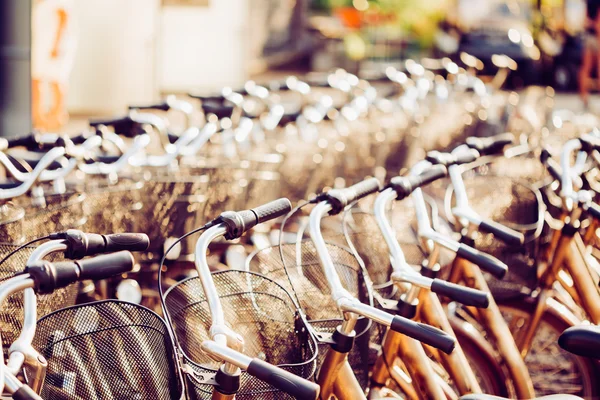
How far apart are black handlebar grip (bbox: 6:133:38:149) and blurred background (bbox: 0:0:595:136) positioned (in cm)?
274

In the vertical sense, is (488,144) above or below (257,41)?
above

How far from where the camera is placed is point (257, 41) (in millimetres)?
24391

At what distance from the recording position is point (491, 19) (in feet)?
63.9

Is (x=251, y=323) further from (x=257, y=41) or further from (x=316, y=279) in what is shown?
(x=257, y=41)

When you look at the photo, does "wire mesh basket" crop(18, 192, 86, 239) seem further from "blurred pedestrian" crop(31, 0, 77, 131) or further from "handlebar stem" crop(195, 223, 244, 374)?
"blurred pedestrian" crop(31, 0, 77, 131)

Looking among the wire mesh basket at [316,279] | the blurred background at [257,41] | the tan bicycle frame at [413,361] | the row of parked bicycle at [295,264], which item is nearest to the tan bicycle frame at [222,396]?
the row of parked bicycle at [295,264]

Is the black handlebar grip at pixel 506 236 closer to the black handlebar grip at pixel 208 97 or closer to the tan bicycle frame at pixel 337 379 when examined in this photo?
the tan bicycle frame at pixel 337 379

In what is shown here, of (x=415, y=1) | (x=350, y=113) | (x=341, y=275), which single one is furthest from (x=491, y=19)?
(x=341, y=275)

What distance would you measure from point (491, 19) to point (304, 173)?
593 inches

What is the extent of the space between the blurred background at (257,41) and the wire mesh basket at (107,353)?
16.8 feet

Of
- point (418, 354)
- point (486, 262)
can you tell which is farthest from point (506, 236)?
point (418, 354)

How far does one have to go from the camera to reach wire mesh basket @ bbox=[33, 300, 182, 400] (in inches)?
78.1

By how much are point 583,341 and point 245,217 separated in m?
0.84

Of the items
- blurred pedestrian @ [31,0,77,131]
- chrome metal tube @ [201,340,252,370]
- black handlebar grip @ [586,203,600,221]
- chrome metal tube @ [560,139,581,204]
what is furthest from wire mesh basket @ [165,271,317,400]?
blurred pedestrian @ [31,0,77,131]
